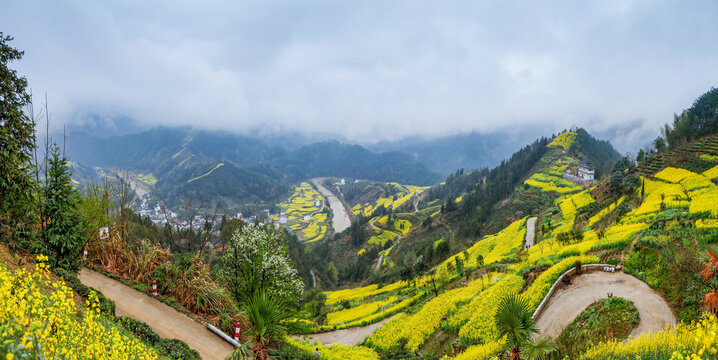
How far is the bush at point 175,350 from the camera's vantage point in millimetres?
11867

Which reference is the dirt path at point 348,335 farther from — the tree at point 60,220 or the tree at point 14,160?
the tree at point 14,160

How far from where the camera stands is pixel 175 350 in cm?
1219

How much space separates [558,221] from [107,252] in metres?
65.6

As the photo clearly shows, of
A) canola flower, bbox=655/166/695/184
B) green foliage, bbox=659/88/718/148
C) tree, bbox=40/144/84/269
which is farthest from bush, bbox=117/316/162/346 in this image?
green foliage, bbox=659/88/718/148

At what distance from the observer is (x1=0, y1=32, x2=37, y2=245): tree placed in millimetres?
13086

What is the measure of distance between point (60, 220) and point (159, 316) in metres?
6.30

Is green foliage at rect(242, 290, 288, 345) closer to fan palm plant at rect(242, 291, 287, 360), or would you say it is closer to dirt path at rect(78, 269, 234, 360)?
fan palm plant at rect(242, 291, 287, 360)

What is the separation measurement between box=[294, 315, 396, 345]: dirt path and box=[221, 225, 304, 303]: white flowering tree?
1409cm

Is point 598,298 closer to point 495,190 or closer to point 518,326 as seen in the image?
point 518,326

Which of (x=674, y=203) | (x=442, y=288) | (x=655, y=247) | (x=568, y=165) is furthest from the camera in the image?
(x=568, y=165)

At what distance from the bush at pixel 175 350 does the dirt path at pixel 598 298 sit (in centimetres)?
1835

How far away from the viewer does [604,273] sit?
21344 millimetres

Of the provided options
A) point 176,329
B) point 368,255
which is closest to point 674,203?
point 176,329

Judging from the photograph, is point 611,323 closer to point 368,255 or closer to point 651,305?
point 651,305
